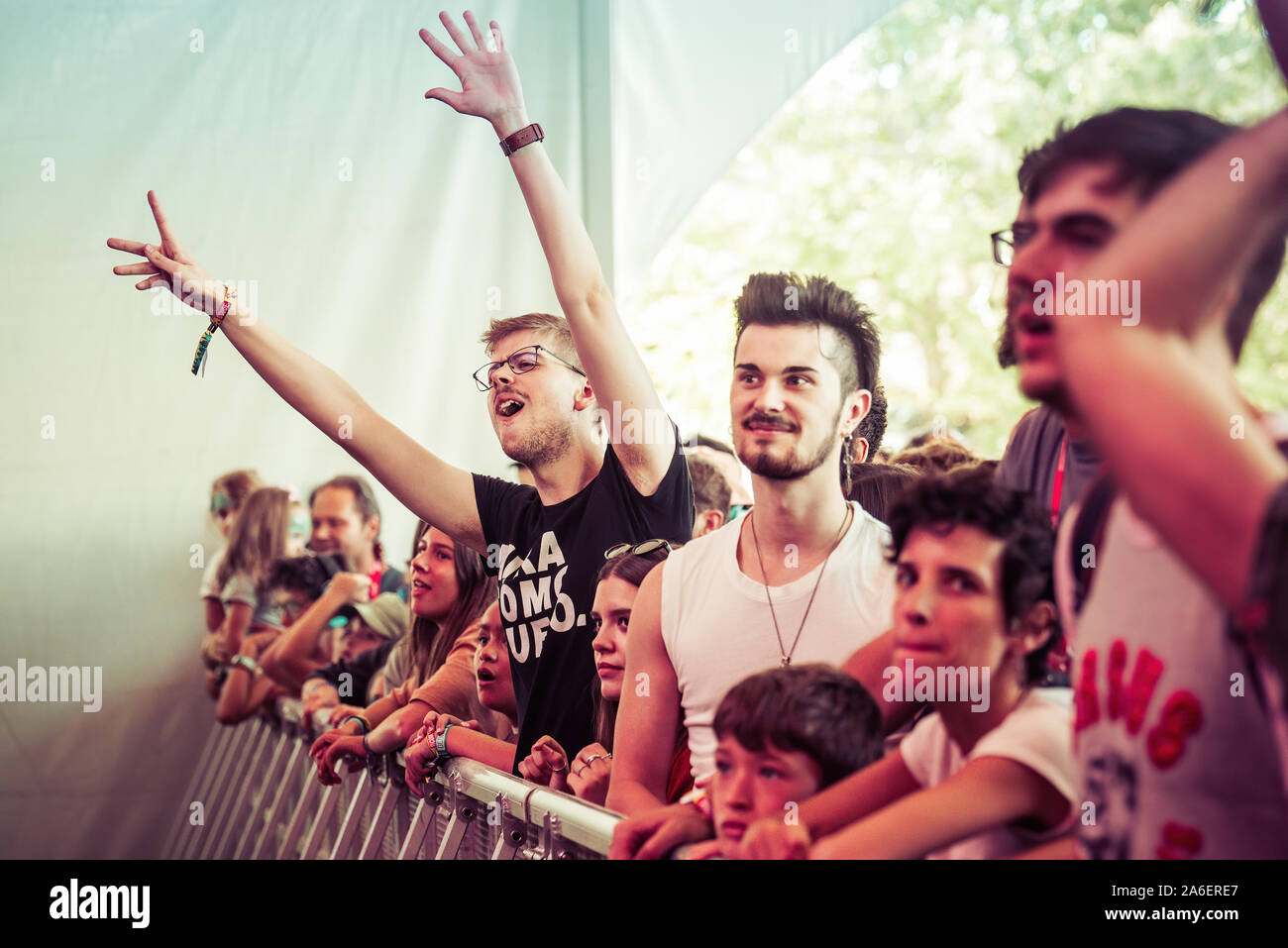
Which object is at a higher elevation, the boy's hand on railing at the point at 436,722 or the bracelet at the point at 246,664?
the bracelet at the point at 246,664

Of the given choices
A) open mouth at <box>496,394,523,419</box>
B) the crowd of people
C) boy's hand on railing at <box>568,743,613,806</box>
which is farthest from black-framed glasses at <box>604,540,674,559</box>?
open mouth at <box>496,394,523,419</box>

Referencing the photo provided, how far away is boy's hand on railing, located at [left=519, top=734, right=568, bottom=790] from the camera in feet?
7.44

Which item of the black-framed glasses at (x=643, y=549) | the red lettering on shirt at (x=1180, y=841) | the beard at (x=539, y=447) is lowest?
the red lettering on shirt at (x=1180, y=841)

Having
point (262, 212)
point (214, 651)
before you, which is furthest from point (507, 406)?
point (214, 651)

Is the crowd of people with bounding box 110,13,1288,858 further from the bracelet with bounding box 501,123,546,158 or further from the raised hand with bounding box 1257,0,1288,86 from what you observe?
the raised hand with bounding box 1257,0,1288,86

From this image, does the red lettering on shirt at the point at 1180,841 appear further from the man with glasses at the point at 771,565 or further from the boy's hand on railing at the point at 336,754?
the boy's hand on railing at the point at 336,754

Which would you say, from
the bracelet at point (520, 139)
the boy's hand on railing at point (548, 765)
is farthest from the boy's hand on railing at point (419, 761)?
the bracelet at point (520, 139)

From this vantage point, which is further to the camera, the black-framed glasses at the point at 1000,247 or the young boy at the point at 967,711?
the black-framed glasses at the point at 1000,247

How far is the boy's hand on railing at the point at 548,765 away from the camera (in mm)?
2268

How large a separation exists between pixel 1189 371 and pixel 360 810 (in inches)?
107

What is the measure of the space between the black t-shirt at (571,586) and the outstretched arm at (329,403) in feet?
0.89

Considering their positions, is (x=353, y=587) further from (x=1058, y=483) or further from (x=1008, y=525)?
(x=1008, y=525)
